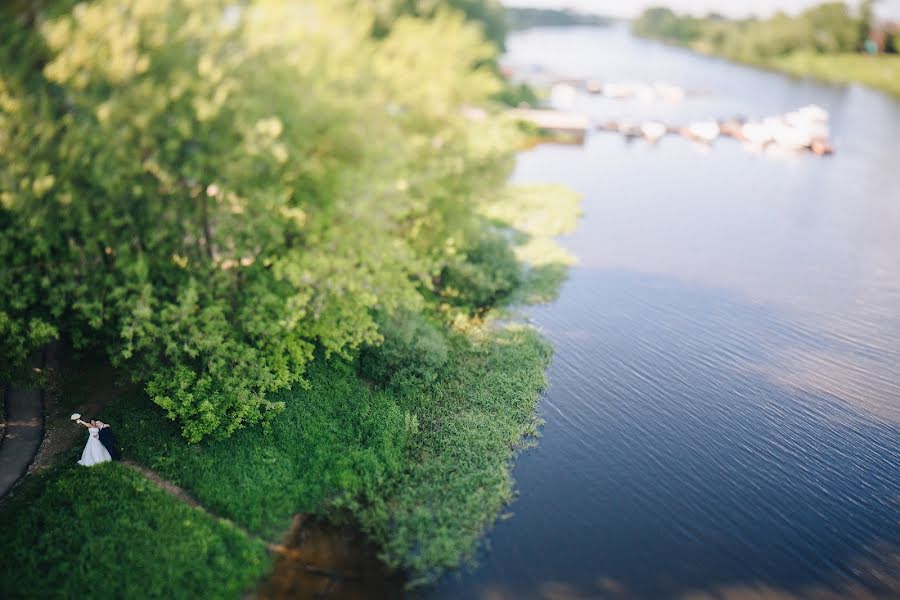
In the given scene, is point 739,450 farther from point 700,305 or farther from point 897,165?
point 897,165

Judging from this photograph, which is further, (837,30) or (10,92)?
(837,30)

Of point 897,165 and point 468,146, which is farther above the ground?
point 468,146

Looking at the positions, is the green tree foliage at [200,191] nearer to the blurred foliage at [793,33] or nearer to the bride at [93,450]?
the bride at [93,450]

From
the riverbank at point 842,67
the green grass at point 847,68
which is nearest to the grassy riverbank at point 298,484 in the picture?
the riverbank at point 842,67

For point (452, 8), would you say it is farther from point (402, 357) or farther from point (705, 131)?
point (402, 357)

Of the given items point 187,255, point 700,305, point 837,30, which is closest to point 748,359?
point 700,305

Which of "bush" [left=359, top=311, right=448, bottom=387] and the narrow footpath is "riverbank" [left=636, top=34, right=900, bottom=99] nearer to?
"bush" [left=359, top=311, right=448, bottom=387]
